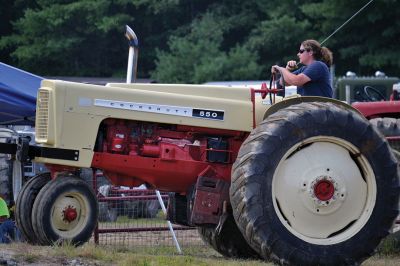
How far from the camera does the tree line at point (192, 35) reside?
29125mm

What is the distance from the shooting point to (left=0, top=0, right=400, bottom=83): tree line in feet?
95.6

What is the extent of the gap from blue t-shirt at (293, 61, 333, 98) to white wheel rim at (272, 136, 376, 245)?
2.88ft

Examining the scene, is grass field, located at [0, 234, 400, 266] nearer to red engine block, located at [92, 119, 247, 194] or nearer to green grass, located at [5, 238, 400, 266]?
green grass, located at [5, 238, 400, 266]

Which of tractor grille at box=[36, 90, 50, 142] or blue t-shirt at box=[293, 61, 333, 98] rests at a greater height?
blue t-shirt at box=[293, 61, 333, 98]

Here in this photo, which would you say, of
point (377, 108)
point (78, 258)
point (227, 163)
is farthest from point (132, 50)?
point (377, 108)

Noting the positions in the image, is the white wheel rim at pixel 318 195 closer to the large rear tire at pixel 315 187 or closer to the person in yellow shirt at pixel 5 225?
the large rear tire at pixel 315 187

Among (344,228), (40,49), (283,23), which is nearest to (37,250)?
(344,228)

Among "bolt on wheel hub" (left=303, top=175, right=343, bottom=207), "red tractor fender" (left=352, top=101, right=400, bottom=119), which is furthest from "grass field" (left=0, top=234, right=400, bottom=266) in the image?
"red tractor fender" (left=352, top=101, right=400, bottom=119)

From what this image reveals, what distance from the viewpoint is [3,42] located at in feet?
103

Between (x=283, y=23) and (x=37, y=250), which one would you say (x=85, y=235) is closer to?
(x=37, y=250)

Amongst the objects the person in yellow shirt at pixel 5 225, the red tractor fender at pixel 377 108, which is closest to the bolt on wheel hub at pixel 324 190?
the person in yellow shirt at pixel 5 225

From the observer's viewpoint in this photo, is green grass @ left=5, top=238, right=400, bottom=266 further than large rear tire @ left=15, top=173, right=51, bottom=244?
No

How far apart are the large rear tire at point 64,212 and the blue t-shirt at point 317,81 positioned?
2.20 metres

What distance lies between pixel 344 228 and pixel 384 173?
0.57 m
